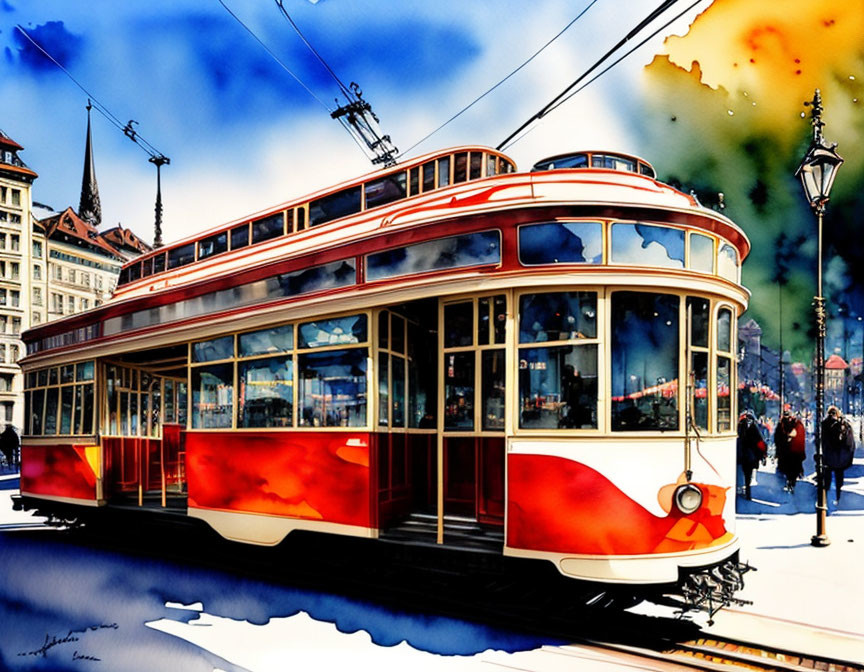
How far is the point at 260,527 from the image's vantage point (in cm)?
470

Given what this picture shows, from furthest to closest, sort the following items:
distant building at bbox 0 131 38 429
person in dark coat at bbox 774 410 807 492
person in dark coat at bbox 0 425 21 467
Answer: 1. person in dark coat at bbox 0 425 21 467
2. person in dark coat at bbox 774 410 807 492
3. distant building at bbox 0 131 38 429

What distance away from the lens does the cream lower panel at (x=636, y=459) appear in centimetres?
351

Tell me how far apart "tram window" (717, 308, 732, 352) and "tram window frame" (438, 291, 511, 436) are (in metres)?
1.35

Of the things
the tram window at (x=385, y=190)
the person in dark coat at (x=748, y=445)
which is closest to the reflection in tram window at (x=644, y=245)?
the tram window at (x=385, y=190)

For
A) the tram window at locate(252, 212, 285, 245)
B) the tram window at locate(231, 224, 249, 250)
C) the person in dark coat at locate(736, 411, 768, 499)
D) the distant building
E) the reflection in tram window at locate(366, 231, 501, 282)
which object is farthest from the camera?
the person in dark coat at locate(736, 411, 768, 499)

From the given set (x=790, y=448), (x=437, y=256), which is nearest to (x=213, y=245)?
(x=437, y=256)

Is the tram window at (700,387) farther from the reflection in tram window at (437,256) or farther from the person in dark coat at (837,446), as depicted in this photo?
the person in dark coat at (837,446)

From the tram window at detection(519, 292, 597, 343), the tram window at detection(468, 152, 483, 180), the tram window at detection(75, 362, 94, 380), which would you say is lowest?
the tram window at detection(75, 362, 94, 380)

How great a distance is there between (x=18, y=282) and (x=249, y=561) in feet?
9.44

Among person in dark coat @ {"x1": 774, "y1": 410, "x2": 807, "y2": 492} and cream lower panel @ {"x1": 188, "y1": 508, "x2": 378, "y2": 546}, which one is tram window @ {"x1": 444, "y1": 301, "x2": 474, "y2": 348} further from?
person in dark coat @ {"x1": 774, "y1": 410, "x2": 807, "y2": 492}

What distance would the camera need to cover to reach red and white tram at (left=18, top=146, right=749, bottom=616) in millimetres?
3588

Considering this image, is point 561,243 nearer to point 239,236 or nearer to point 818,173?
point 818,173

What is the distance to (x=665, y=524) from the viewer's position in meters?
3.50
